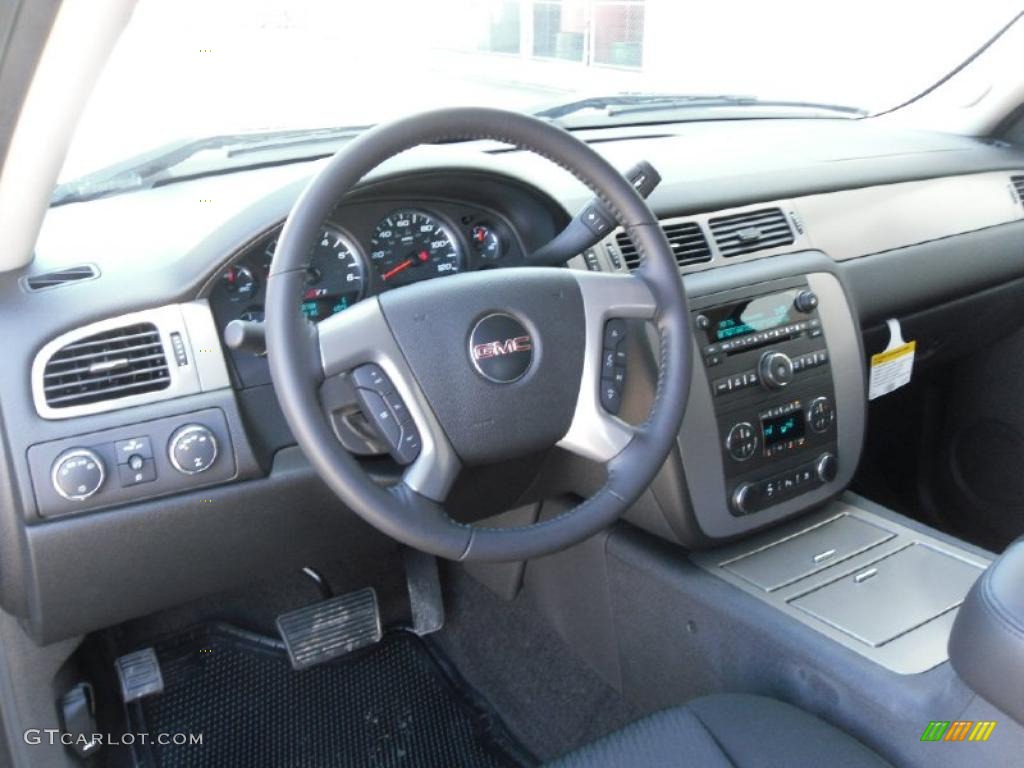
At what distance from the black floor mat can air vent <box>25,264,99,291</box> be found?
3.57ft

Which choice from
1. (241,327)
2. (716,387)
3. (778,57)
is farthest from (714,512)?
(778,57)

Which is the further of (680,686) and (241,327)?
(680,686)

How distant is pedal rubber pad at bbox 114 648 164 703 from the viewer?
6.61ft

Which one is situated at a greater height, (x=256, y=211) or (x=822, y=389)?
(x=256, y=211)

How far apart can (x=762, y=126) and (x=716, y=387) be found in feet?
3.92

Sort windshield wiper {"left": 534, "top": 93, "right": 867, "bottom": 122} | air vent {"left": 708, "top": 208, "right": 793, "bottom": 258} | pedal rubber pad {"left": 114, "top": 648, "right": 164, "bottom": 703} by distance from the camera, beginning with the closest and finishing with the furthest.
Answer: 1. air vent {"left": 708, "top": 208, "right": 793, "bottom": 258}
2. pedal rubber pad {"left": 114, "top": 648, "right": 164, "bottom": 703}
3. windshield wiper {"left": 534, "top": 93, "right": 867, "bottom": 122}

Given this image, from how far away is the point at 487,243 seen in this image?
1.62 metres

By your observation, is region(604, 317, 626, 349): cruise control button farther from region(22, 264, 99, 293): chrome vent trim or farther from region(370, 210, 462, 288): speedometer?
region(22, 264, 99, 293): chrome vent trim

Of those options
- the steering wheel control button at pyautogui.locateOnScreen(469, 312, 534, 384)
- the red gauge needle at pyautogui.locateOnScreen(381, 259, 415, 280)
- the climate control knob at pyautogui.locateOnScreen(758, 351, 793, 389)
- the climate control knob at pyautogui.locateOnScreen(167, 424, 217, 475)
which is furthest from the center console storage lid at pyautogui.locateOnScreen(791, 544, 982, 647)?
the climate control knob at pyautogui.locateOnScreen(167, 424, 217, 475)

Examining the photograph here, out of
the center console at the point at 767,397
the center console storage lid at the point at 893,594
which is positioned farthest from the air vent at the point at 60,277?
the center console storage lid at the point at 893,594

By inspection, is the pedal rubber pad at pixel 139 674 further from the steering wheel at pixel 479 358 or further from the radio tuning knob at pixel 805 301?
the radio tuning knob at pixel 805 301

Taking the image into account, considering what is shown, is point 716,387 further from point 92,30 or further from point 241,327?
point 92,30

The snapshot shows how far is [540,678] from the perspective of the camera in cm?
215

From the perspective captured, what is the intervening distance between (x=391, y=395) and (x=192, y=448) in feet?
1.29
